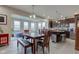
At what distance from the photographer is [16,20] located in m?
9.49

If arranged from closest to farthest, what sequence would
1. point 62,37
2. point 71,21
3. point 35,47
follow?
point 35,47
point 62,37
point 71,21

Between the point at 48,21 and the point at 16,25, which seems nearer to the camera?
the point at 16,25

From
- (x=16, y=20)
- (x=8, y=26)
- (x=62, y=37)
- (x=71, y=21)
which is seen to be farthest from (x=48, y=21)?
(x=8, y=26)

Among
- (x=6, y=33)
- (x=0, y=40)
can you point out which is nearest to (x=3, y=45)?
(x=0, y=40)

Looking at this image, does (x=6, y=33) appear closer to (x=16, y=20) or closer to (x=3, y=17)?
(x=3, y=17)

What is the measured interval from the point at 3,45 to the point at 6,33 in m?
0.80

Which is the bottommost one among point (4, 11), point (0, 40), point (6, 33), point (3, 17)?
point (0, 40)

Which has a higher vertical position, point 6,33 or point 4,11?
point 4,11

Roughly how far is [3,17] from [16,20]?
3.88 m

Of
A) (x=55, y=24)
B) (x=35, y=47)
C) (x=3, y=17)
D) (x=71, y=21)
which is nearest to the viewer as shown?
(x=35, y=47)

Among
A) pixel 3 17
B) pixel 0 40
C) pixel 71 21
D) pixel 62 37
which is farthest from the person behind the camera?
pixel 71 21

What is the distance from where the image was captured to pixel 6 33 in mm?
5770

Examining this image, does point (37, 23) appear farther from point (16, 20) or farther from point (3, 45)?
point (3, 45)

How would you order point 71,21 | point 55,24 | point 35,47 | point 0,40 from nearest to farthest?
point 35,47, point 0,40, point 71,21, point 55,24
